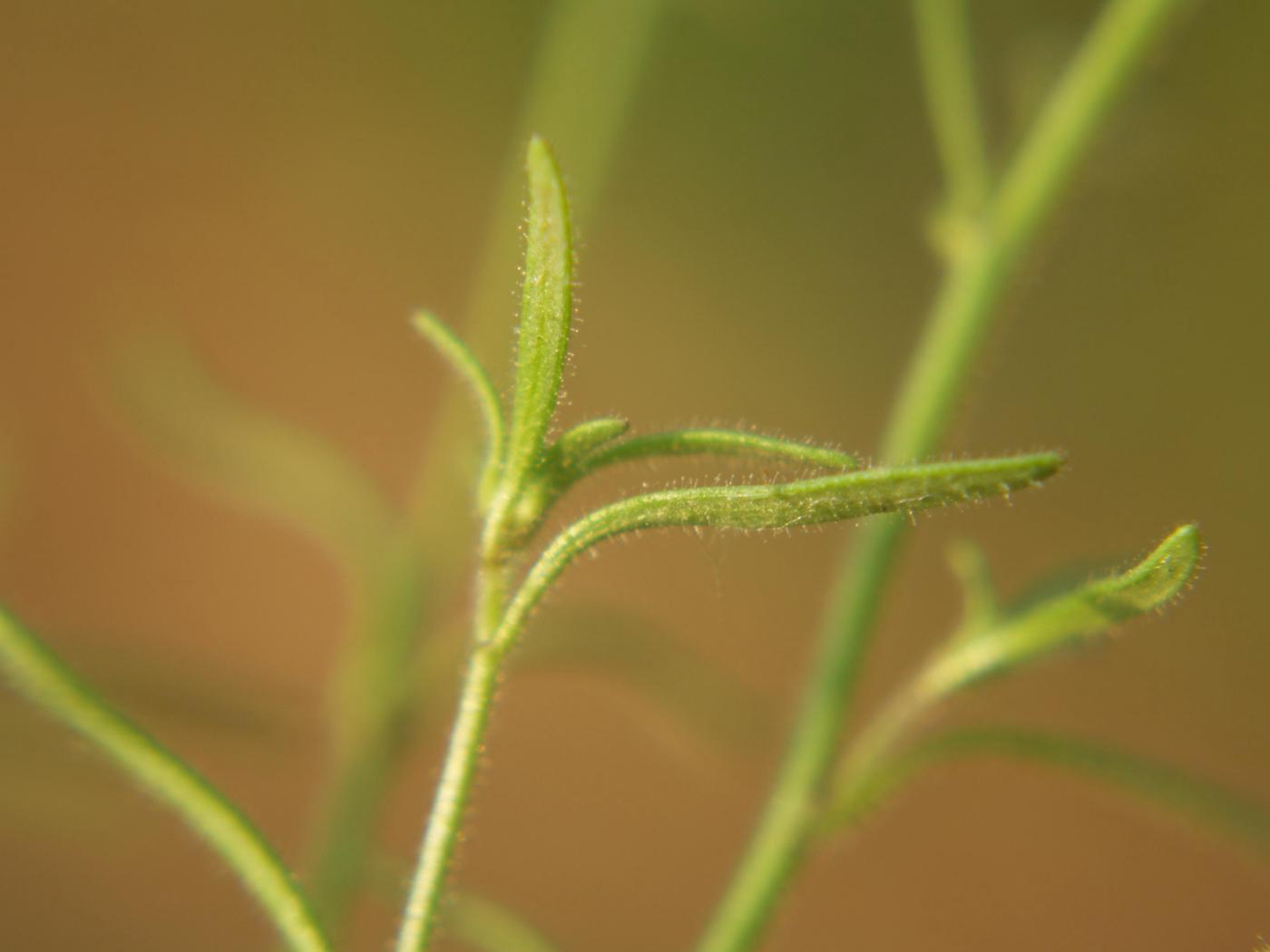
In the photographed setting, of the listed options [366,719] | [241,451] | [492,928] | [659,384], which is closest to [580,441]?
[492,928]

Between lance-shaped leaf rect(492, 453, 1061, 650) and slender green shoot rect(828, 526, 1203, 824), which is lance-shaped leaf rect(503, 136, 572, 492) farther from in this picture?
slender green shoot rect(828, 526, 1203, 824)

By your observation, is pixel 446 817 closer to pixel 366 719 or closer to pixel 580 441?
pixel 580 441

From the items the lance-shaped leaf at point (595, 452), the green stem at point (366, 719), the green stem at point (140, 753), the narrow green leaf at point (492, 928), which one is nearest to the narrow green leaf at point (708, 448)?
the lance-shaped leaf at point (595, 452)

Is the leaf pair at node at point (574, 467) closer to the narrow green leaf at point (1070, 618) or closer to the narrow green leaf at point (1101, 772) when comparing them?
the narrow green leaf at point (1070, 618)

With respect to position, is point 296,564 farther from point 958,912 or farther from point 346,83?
point 958,912

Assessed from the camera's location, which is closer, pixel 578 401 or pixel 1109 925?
pixel 1109 925

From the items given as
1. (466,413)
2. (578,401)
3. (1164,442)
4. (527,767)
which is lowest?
(466,413)

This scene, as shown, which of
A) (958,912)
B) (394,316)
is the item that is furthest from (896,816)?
(394,316)
